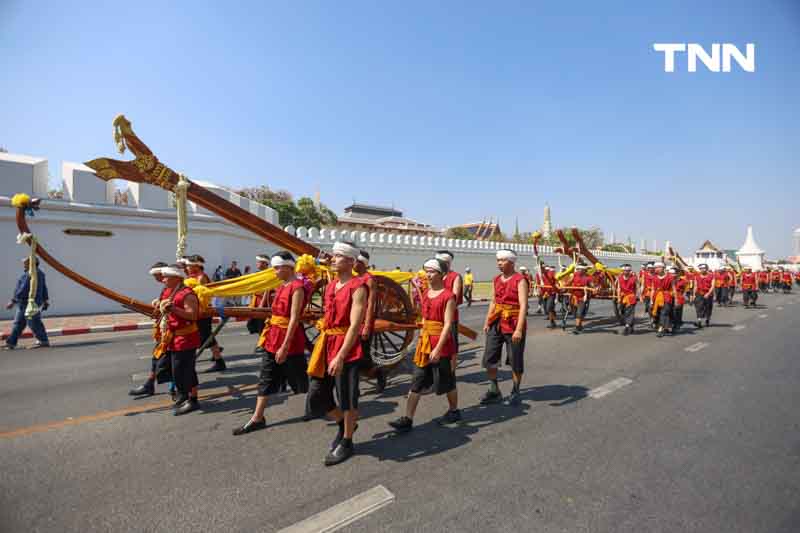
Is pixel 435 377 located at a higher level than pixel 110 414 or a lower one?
higher

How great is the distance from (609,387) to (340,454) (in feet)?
12.8

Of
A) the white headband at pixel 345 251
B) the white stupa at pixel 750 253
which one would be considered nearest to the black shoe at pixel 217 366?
the white headband at pixel 345 251

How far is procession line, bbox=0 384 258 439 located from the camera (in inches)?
151

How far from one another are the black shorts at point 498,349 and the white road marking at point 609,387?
41.0 inches

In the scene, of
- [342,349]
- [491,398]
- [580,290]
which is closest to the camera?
[342,349]

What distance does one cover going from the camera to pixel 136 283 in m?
13.6

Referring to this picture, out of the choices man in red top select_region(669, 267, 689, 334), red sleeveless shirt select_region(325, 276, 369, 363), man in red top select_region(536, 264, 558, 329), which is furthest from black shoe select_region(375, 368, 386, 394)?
man in red top select_region(669, 267, 689, 334)

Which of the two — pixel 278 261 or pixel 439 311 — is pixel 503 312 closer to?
pixel 439 311

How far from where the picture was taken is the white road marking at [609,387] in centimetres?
506

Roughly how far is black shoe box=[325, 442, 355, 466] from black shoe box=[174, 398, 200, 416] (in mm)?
2102

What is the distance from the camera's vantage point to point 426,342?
3.99 m

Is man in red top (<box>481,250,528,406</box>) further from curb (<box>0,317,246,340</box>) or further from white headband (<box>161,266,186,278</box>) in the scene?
curb (<box>0,317,246,340</box>)

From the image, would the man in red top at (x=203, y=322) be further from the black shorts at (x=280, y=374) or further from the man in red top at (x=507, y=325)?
the man in red top at (x=507, y=325)

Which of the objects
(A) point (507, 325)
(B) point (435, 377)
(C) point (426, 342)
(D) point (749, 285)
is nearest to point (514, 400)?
(A) point (507, 325)
